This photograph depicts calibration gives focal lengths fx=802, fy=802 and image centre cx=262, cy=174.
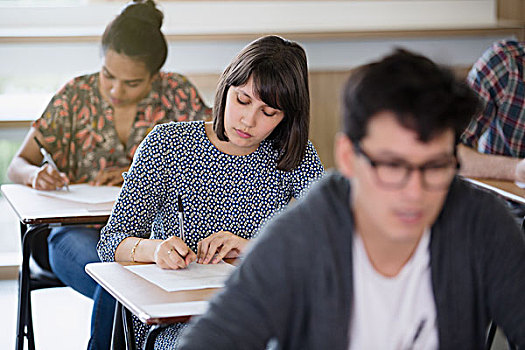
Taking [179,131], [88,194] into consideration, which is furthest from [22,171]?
[179,131]

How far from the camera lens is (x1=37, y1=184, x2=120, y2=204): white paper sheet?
2832 mm

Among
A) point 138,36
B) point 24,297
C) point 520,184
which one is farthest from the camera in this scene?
point 138,36

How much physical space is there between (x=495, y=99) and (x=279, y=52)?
1.44 metres

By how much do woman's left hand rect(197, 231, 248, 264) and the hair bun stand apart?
4.77 ft

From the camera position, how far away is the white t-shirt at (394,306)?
49.5 inches

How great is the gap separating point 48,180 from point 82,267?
46cm

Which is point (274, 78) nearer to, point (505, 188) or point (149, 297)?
point (149, 297)

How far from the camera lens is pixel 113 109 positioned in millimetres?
3301

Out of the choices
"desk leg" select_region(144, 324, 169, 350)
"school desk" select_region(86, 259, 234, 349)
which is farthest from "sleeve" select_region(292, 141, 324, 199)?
"desk leg" select_region(144, 324, 169, 350)

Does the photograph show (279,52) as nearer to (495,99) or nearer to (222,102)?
(222,102)

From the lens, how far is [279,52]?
213 cm

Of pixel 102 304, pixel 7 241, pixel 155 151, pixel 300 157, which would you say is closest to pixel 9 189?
pixel 102 304

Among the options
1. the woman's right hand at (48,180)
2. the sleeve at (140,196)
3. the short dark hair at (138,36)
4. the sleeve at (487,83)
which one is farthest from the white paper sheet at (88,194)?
the sleeve at (487,83)

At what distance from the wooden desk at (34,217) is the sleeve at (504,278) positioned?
1527 mm
